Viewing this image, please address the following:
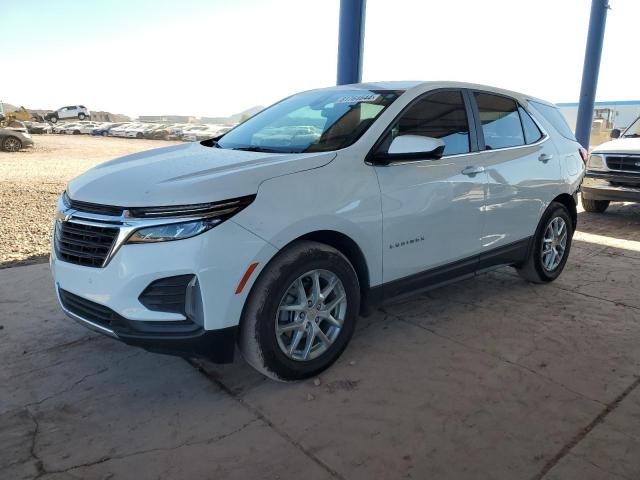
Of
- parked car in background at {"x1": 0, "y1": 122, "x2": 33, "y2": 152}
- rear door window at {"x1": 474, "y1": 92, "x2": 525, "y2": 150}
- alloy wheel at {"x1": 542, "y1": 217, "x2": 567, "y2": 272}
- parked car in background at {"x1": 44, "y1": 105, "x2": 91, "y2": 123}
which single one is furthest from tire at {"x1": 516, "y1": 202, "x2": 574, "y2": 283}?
parked car in background at {"x1": 44, "y1": 105, "x2": 91, "y2": 123}

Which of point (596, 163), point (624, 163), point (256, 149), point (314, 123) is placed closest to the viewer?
point (256, 149)

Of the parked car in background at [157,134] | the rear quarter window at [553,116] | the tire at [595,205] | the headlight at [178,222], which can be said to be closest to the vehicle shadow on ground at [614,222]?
the tire at [595,205]

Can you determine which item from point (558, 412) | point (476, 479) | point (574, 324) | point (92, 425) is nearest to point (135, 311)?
point (92, 425)

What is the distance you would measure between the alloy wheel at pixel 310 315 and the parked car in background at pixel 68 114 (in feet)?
195

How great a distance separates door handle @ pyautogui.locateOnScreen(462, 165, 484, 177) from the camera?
370 centimetres

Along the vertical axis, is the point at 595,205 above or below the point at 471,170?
below

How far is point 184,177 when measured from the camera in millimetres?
2699

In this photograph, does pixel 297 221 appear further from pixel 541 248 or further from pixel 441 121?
pixel 541 248

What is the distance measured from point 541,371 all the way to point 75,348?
121 inches

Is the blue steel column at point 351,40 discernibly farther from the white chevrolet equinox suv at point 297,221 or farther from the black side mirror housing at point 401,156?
the black side mirror housing at point 401,156

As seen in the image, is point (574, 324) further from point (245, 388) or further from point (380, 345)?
point (245, 388)

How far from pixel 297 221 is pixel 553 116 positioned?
344cm

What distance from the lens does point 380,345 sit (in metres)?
3.57

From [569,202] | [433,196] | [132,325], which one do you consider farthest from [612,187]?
[132,325]
